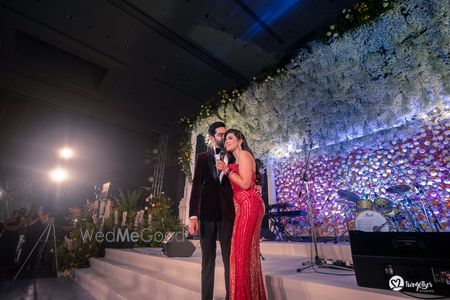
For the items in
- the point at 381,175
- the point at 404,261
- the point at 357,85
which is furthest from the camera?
Answer: the point at 381,175

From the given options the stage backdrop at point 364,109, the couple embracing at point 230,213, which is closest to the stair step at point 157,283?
the couple embracing at point 230,213

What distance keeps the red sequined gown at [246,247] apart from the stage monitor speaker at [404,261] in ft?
2.46

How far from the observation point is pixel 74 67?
5848 millimetres

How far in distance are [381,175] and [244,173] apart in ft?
16.0

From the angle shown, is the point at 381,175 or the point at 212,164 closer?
the point at 212,164

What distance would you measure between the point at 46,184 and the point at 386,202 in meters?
11.0

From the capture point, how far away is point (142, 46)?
A: 5078 mm

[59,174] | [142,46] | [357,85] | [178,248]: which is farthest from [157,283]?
[59,174]

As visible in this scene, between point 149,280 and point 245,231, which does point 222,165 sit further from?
point 149,280

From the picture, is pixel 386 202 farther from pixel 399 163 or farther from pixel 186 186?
pixel 186 186

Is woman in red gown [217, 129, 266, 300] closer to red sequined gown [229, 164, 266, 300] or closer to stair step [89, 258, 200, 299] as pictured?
red sequined gown [229, 164, 266, 300]

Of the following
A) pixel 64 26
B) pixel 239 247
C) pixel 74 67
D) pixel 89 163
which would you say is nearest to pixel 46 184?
pixel 89 163

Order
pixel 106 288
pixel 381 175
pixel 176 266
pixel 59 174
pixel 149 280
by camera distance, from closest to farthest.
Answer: pixel 149 280, pixel 176 266, pixel 106 288, pixel 381 175, pixel 59 174

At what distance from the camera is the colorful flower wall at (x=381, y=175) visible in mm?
4609
